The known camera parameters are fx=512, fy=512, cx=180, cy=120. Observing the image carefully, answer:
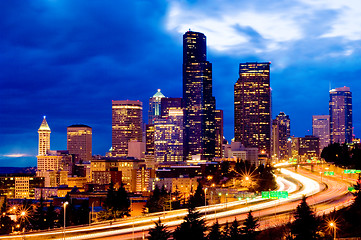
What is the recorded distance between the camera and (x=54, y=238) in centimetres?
5628

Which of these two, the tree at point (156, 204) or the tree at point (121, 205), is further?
the tree at point (156, 204)

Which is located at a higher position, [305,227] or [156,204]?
[305,227]

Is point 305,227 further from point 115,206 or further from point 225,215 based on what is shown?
point 115,206

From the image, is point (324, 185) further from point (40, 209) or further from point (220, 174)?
point (220, 174)

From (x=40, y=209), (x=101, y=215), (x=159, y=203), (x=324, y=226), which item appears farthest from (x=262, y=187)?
(x=324, y=226)

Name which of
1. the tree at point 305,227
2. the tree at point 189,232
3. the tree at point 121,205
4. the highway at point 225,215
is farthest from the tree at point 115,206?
the tree at point 189,232

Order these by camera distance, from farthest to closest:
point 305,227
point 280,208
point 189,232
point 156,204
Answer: point 156,204, point 280,208, point 305,227, point 189,232

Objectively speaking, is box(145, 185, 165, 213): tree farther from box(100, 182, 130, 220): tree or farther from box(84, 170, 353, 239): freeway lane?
box(84, 170, 353, 239): freeway lane

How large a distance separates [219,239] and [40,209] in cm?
5573

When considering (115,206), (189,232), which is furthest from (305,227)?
(115,206)

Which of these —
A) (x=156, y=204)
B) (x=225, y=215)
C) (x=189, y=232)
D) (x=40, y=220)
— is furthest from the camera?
(x=156, y=204)

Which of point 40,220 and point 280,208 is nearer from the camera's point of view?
point 280,208

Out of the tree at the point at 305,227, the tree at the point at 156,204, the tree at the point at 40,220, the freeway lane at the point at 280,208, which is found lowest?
the tree at the point at 40,220

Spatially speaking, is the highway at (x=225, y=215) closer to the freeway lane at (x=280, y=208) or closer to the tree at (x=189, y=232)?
the freeway lane at (x=280, y=208)
